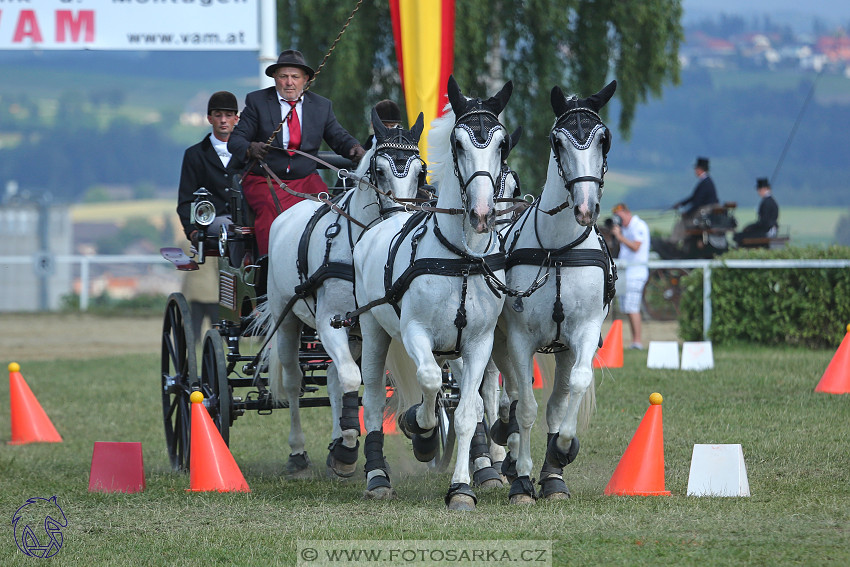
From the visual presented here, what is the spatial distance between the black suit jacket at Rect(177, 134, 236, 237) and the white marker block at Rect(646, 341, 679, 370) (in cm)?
505

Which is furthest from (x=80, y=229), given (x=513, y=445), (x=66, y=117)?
(x=513, y=445)

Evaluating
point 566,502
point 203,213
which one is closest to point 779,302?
point 203,213

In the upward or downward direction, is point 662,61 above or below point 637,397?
above

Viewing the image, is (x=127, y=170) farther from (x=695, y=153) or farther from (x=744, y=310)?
(x=744, y=310)

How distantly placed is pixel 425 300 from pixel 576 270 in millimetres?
826

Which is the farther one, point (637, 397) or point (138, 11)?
point (138, 11)

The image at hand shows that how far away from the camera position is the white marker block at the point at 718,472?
602cm

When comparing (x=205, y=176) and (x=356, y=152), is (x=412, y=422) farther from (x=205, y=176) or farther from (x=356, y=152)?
(x=205, y=176)

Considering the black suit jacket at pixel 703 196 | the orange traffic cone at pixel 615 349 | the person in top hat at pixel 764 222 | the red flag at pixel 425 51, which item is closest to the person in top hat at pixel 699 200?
the black suit jacket at pixel 703 196

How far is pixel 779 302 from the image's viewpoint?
532 inches

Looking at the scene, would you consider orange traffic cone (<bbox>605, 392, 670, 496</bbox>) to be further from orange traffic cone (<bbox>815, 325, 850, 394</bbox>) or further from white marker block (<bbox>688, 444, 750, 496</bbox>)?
orange traffic cone (<bbox>815, 325, 850, 394</bbox>)

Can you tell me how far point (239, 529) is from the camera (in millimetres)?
5625

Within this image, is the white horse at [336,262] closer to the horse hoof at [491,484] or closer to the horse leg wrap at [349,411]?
the horse leg wrap at [349,411]

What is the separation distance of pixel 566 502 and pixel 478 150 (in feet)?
6.33
